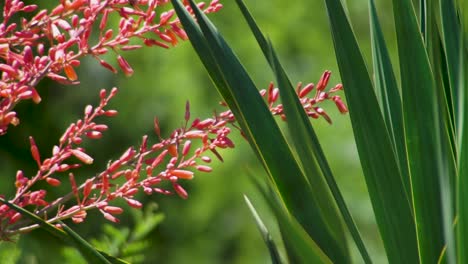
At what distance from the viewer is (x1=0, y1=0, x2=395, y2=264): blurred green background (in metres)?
7.92

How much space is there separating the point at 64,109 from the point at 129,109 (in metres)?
0.63

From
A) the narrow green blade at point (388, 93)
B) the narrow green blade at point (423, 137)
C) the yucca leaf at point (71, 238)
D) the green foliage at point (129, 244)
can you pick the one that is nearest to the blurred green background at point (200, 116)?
the green foliage at point (129, 244)

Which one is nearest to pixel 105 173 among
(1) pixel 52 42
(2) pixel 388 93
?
(1) pixel 52 42

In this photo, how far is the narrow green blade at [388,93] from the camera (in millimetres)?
1702

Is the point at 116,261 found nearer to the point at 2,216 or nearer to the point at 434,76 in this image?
the point at 2,216

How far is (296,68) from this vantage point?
845 cm

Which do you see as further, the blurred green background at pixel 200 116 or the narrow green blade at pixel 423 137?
the blurred green background at pixel 200 116

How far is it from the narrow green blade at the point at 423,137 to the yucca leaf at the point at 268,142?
154 millimetres

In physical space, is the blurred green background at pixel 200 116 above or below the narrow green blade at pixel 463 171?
below

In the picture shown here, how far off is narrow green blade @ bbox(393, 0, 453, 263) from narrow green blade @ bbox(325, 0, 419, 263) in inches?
1.5

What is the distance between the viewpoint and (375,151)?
5.01 ft

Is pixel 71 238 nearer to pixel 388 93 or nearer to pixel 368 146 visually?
pixel 368 146

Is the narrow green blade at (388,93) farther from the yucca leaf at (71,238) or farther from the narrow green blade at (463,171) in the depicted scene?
the yucca leaf at (71,238)

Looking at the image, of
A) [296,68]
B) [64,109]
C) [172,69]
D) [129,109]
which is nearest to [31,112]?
[64,109]
